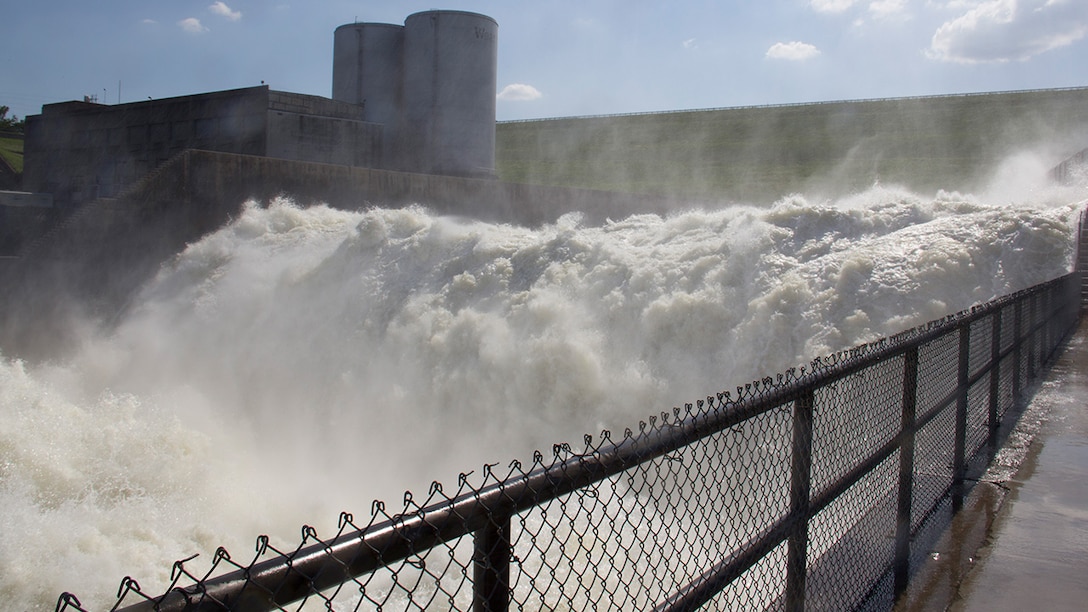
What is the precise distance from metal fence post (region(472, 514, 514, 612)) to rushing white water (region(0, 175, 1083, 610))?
573 cm

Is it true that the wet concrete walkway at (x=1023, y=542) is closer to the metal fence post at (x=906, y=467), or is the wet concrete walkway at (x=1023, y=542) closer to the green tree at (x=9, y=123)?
the metal fence post at (x=906, y=467)

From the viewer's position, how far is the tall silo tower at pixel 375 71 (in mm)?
28625

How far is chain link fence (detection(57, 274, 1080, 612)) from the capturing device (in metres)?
1.48

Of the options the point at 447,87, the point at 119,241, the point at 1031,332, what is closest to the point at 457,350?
the point at 1031,332

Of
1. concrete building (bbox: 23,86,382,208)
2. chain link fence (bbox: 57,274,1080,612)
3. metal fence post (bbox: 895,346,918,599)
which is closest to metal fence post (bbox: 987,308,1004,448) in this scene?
chain link fence (bbox: 57,274,1080,612)

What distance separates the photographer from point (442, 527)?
5.21 feet

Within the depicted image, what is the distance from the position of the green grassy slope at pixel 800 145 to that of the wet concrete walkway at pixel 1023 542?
30013 millimetres

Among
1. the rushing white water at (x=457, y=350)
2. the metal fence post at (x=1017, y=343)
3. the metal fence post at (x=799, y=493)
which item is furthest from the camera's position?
the rushing white water at (x=457, y=350)

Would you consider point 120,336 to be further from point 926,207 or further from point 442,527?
point 442,527

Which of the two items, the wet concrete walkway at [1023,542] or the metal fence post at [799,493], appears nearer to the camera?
the metal fence post at [799,493]

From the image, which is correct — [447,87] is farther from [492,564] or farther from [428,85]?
[492,564]

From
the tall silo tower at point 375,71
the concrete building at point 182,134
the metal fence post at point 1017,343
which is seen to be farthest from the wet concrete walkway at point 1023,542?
the tall silo tower at point 375,71

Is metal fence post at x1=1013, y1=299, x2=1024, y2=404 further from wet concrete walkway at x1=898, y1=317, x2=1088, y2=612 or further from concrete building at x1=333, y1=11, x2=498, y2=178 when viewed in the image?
concrete building at x1=333, y1=11, x2=498, y2=178

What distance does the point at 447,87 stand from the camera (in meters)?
27.6
